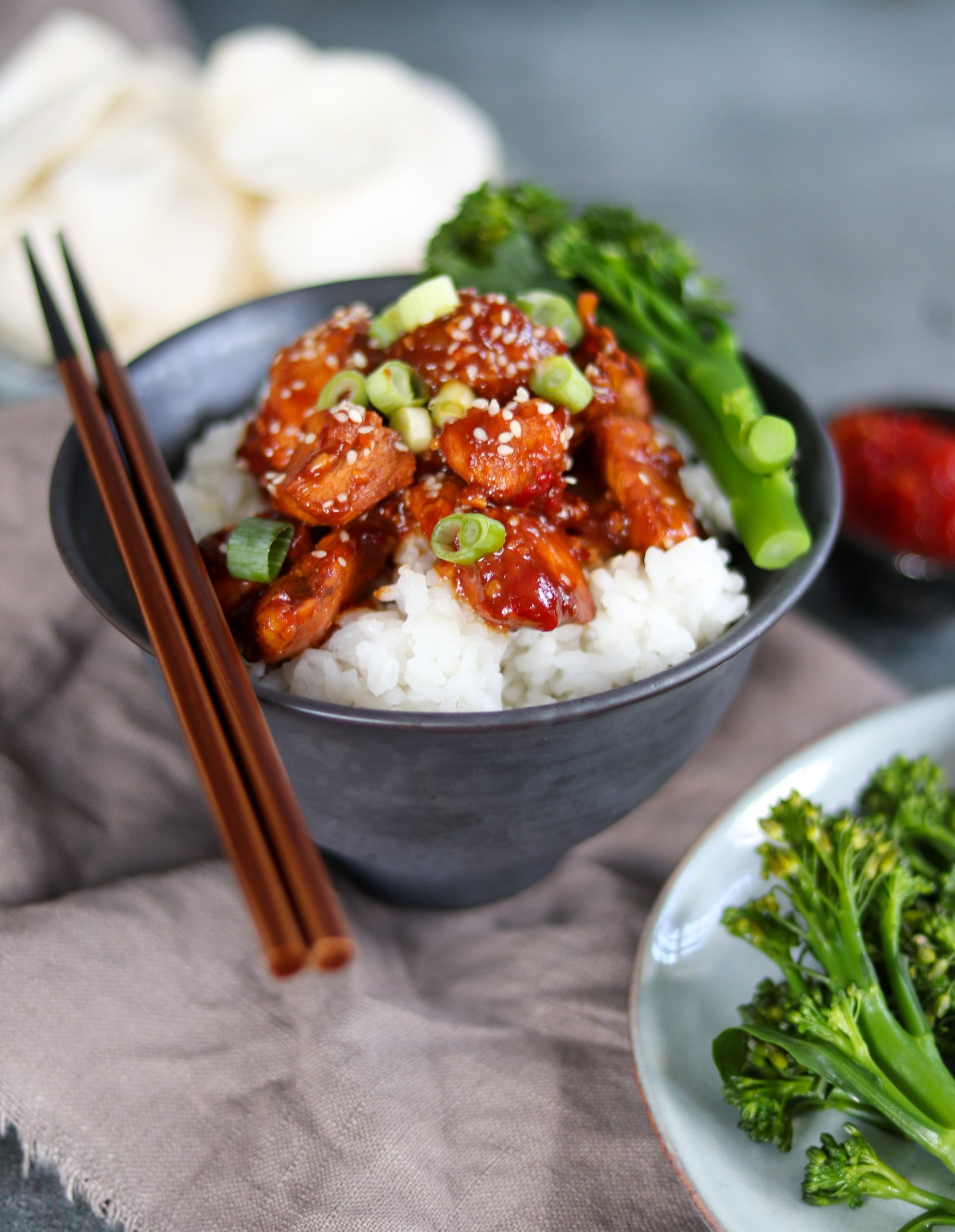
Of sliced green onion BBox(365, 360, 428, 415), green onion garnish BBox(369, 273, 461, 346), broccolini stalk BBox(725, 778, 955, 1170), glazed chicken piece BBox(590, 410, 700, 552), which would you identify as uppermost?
green onion garnish BBox(369, 273, 461, 346)

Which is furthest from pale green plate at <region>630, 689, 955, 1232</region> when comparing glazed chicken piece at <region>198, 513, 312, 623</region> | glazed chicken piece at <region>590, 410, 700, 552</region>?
glazed chicken piece at <region>198, 513, 312, 623</region>

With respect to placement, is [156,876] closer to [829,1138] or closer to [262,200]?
[829,1138]

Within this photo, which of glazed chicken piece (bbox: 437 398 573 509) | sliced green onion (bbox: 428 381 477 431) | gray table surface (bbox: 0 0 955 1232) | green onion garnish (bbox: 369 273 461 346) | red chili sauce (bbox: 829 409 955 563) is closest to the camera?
glazed chicken piece (bbox: 437 398 573 509)

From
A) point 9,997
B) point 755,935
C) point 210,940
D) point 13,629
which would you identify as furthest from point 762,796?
point 13,629

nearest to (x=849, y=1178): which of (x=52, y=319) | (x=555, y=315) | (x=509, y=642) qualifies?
(x=509, y=642)

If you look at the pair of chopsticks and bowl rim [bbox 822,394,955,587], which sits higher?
the pair of chopsticks

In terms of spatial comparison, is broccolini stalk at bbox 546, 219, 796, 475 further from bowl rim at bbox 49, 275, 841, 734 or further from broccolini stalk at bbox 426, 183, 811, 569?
bowl rim at bbox 49, 275, 841, 734

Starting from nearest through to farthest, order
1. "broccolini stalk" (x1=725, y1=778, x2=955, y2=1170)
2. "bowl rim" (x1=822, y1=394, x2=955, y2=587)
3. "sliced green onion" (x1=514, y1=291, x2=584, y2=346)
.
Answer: "broccolini stalk" (x1=725, y1=778, x2=955, y2=1170), "sliced green onion" (x1=514, y1=291, x2=584, y2=346), "bowl rim" (x1=822, y1=394, x2=955, y2=587)
